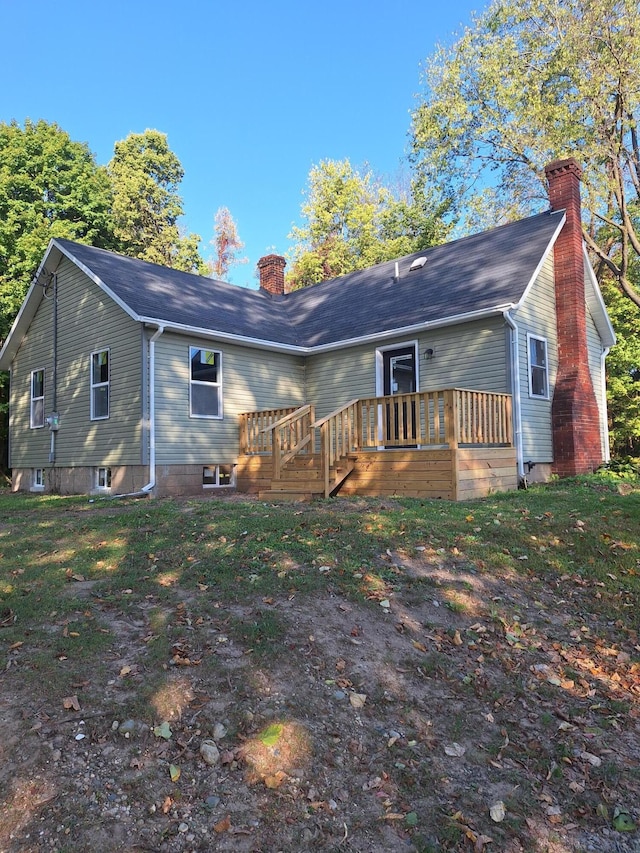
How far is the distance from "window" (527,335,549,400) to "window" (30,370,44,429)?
→ 1158 centimetres

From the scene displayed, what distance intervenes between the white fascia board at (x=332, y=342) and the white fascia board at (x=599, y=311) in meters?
4.30

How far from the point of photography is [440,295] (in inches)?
479

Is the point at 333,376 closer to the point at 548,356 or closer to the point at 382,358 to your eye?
the point at 382,358

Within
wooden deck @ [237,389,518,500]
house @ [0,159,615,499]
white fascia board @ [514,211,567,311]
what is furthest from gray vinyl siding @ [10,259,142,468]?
white fascia board @ [514,211,567,311]

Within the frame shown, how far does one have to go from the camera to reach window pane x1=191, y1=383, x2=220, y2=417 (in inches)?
457

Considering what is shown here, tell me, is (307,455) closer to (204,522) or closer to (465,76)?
(204,522)

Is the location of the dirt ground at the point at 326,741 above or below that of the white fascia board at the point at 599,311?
below

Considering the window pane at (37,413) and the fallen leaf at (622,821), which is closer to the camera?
the fallen leaf at (622,821)

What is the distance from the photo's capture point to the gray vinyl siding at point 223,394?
11.0 meters

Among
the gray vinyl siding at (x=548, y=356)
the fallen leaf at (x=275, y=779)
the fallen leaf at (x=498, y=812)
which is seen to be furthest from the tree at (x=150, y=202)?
the fallen leaf at (x=498, y=812)

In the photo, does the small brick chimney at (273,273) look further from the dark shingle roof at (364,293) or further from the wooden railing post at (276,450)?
the wooden railing post at (276,450)

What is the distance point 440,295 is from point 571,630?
29.0 feet

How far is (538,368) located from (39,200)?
18329 mm

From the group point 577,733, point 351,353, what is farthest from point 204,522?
point 351,353
